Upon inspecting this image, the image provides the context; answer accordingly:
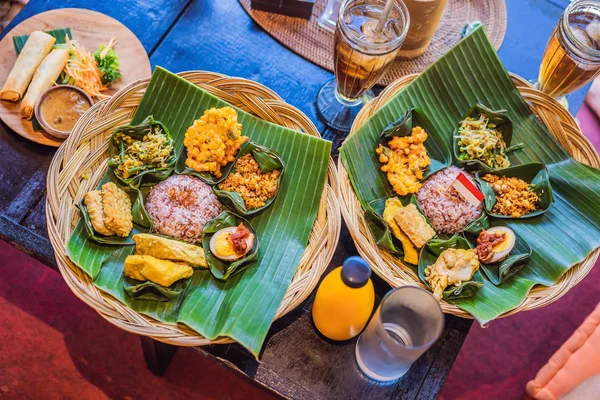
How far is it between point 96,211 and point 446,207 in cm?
134

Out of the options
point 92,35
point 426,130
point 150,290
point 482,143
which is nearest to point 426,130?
point 426,130

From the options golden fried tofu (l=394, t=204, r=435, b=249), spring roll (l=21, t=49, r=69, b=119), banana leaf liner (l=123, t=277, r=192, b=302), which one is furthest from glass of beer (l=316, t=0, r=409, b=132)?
spring roll (l=21, t=49, r=69, b=119)

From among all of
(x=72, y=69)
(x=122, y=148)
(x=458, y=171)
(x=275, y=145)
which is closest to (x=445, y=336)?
(x=458, y=171)

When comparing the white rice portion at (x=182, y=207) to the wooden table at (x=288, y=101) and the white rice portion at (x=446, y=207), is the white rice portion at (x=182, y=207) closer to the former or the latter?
the wooden table at (x=288, y=101)

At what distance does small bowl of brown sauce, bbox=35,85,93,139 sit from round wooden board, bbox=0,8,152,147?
0.47 ft

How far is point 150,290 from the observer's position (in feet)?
6.04

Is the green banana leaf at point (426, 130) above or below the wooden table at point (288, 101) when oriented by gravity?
above

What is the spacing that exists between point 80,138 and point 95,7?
3.17 feet

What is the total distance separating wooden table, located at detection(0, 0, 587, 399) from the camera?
1909 millimetres

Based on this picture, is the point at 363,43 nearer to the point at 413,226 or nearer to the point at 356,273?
the point at 413,226

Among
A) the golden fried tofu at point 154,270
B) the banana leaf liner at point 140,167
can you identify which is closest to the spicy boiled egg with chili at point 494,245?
the golden fried tofu at point 154,270

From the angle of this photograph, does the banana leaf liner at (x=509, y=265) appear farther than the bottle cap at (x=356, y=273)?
Yes

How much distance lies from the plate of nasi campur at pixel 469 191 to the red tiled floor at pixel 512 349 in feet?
4.26

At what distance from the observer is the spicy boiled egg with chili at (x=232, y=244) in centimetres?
191
